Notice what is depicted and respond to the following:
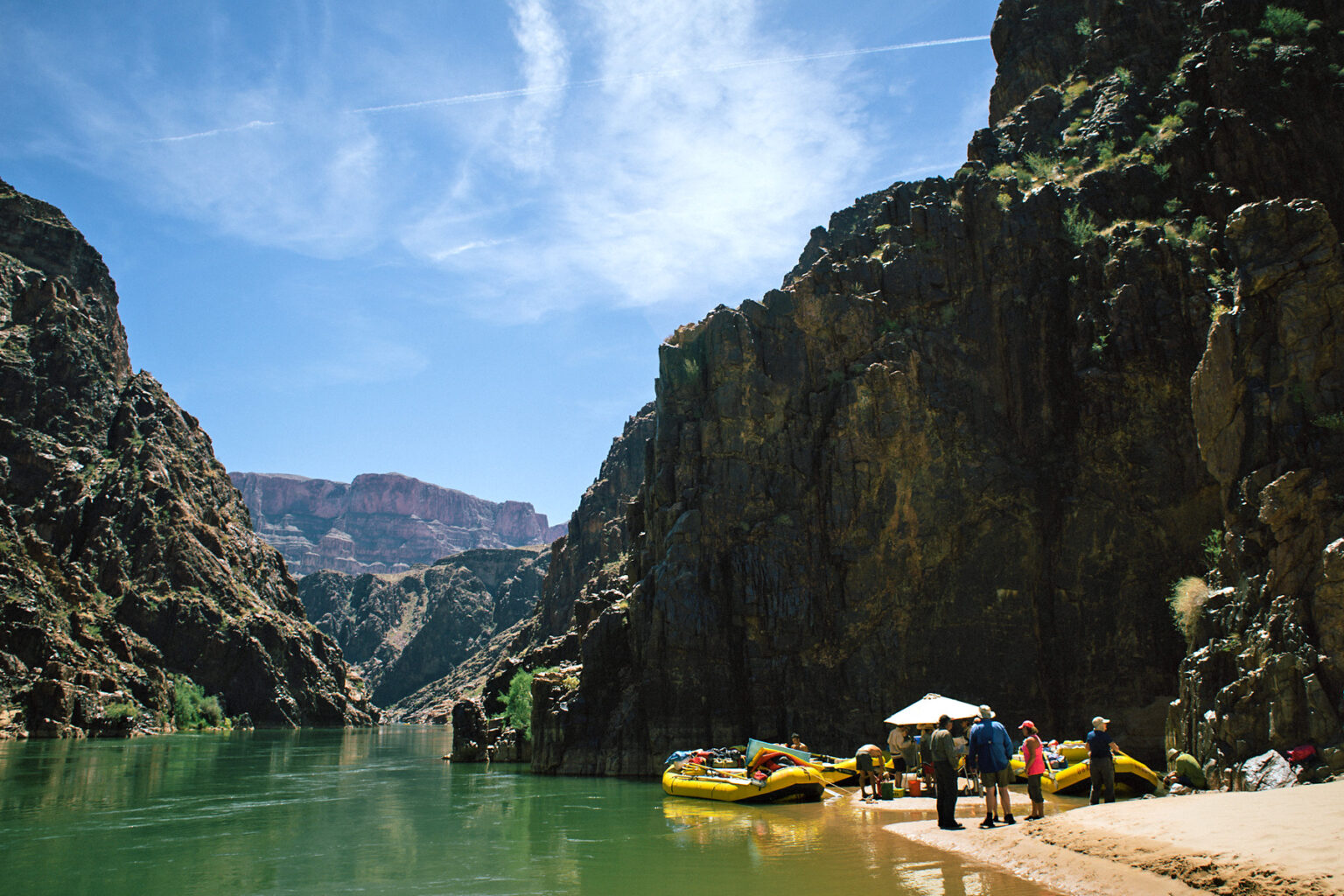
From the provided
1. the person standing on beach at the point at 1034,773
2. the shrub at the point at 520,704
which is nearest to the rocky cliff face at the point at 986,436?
the shrub at the point at 520,704

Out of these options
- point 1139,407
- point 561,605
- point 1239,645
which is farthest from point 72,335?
point 1239,645

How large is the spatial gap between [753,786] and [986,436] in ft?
86.9

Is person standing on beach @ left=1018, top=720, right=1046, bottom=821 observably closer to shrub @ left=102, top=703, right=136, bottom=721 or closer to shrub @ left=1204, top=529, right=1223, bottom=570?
shrub @ left=1204, top=529, right=1223, bottom=570

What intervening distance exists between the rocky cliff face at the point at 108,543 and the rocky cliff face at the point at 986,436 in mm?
78352

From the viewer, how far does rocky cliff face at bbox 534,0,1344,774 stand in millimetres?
45156

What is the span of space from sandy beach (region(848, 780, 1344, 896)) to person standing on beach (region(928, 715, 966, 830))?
380 mm

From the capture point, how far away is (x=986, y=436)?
49.6 meters

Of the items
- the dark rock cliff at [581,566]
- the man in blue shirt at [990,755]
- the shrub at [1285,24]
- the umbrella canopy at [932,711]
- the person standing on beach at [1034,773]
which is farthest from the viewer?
the dark rock cliff at [581,566]

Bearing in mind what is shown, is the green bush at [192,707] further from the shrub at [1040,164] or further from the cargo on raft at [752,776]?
the shrub at [1040,164]

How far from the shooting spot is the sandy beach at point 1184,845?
37.9ft

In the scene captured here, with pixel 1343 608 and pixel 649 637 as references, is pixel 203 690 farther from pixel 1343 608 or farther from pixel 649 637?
pixel 1343 608

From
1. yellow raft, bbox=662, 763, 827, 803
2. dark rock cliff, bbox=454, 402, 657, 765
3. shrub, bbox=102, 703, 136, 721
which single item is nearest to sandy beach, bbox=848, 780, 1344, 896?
yellow raft, bbox=662, 763, 827, 803

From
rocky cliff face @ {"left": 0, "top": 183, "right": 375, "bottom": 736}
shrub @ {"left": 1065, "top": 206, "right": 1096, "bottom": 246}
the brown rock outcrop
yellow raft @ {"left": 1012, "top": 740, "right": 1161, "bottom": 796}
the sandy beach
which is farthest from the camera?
rocky cliff face @ {"left": 0, "top": 183, "right": 375, "bottom": 736}

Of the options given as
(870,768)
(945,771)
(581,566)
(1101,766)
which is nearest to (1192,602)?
(1101,766)
